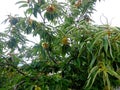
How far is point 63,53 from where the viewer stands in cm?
209

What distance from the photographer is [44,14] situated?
257 centimetres

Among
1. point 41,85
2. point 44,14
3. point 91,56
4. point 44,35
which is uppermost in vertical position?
point 44,14

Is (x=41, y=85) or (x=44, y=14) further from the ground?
(x=44, y=14)

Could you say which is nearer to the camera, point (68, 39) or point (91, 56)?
point (91, 56)

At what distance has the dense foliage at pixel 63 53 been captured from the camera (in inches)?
67.7

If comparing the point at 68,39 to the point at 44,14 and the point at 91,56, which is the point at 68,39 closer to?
the point at 91,56

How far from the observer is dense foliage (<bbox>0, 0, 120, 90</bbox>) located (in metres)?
1.72

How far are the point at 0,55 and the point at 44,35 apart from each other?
0.53 meters

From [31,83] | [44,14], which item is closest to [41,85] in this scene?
[31,83]

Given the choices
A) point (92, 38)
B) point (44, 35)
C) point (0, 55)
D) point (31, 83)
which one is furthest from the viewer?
point (0, 55)

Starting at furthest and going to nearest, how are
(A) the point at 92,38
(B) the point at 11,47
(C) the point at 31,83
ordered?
1. (B) the point at 11,47
2. (C) the point at 31,83
3. (A) the point at 92,38

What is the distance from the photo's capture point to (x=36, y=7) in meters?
2.83

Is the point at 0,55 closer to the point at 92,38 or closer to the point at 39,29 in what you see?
the point at 39,29

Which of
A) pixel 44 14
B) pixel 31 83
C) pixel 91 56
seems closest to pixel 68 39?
pixel 91 56
